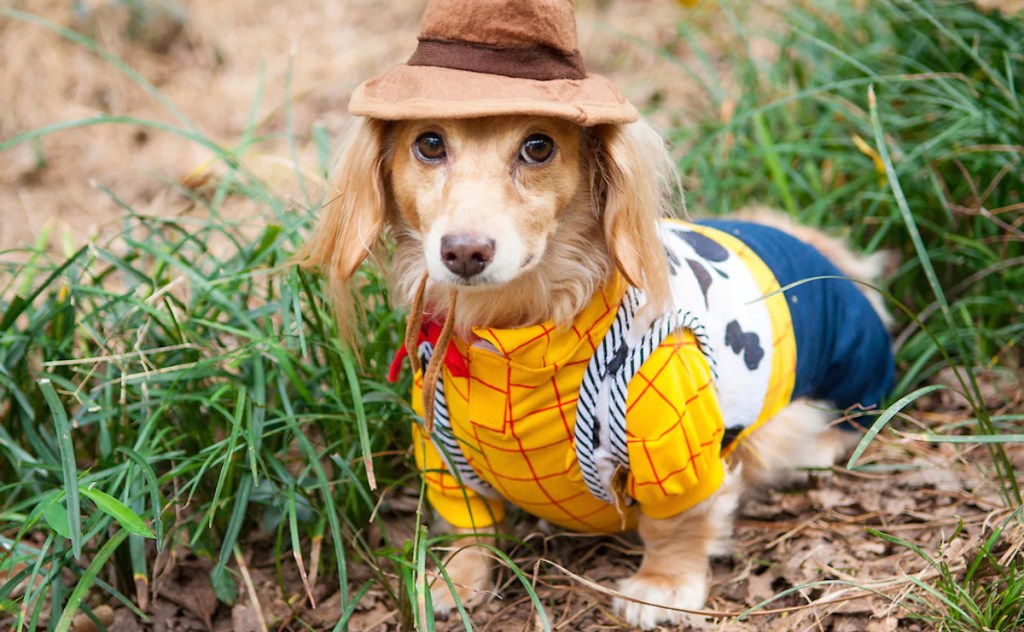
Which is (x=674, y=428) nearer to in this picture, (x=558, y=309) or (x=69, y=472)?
(x=558, y=309)

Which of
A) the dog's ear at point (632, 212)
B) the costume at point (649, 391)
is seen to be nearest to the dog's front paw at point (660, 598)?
the costume at point (649, 391)

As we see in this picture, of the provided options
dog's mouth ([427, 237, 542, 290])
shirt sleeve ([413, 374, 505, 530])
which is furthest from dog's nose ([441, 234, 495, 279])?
shirt sleeve ([413, 374, 505, 530])

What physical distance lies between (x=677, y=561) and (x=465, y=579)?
0.54 meters

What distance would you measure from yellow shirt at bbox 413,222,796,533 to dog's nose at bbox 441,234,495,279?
27 cm

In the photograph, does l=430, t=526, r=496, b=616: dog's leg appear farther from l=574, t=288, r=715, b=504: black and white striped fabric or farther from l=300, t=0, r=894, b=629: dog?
l=574, t=288, r=715, b=504: black and white striped fabric

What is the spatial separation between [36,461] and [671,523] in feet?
5.12

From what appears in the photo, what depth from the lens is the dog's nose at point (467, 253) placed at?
181 cm

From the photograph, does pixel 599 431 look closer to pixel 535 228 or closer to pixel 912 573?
pixel 535 228

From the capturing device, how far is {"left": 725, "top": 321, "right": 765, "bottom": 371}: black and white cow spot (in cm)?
231

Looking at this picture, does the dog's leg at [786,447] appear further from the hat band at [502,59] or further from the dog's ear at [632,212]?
the hat band at [502,59]

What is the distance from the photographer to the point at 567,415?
6.90 feet

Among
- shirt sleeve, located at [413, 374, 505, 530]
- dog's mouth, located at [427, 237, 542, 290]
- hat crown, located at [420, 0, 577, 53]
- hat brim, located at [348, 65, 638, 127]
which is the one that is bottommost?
shirt sleeve, located at [413, 374, 505, 530]

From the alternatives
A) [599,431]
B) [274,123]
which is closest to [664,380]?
[599,431]

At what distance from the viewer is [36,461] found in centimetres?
237
